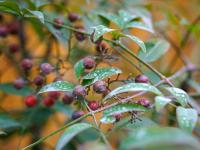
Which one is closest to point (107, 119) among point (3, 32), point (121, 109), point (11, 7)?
point (121, 109)

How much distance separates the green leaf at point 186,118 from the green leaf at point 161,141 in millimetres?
147

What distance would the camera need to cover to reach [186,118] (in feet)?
2.37

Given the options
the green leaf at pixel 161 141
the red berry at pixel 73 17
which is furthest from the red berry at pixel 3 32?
the green leaf at pixel 161 141

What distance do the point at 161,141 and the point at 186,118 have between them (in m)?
0.20

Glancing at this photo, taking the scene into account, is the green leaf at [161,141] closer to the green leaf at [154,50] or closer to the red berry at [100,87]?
the red berry at [100,87]

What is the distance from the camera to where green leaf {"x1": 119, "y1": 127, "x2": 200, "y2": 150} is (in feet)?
1.74

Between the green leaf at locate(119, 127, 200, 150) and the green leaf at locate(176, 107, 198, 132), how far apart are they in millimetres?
147

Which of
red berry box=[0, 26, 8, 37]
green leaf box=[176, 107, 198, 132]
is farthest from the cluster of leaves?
red berry box=[0, 26, 8, 37]

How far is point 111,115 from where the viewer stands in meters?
0.77

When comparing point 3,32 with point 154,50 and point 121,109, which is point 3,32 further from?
point 121,109

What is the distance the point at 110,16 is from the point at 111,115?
391 mm

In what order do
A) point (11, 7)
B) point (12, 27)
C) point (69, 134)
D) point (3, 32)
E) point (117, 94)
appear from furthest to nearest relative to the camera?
point (12, 27)
point (3, 32)
point (11, 7)
point (117, 94)
point (69, 134)

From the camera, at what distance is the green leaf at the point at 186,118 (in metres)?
0.70

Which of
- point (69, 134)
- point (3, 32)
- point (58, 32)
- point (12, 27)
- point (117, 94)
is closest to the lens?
point (69, 134)
